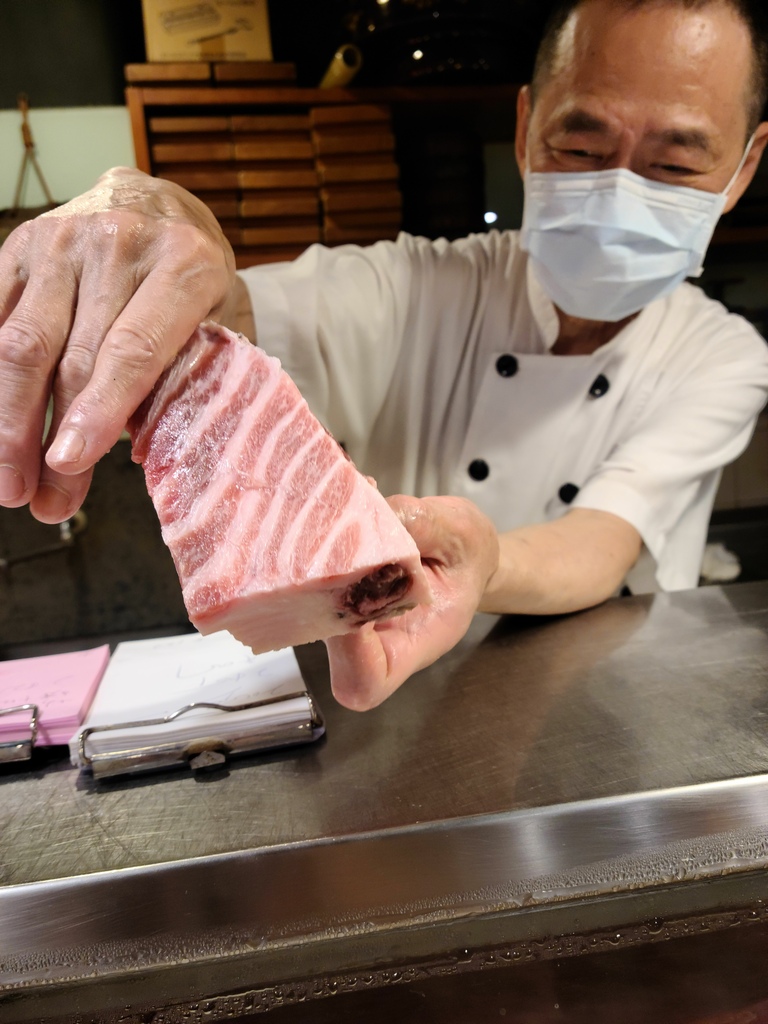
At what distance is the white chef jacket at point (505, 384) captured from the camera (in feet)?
4.60

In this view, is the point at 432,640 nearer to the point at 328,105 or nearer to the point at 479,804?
the point at 479,804

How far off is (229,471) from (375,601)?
0.18 metres

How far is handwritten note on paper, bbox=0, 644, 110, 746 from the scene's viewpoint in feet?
2.53

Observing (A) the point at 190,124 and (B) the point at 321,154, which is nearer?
(A) the point at 190,124

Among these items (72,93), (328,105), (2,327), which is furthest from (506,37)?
(2,327)

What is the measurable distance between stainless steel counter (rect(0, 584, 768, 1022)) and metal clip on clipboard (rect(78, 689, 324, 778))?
0.02 meters

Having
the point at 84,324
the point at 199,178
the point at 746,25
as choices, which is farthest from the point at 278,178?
the point at 84,324

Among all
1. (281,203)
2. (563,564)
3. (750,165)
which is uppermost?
(750,165)

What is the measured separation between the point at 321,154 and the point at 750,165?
0.94 meters

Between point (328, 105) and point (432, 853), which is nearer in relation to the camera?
point (432, 853)

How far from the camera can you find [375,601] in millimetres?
521

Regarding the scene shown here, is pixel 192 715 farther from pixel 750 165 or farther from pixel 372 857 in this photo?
pixel 750 165

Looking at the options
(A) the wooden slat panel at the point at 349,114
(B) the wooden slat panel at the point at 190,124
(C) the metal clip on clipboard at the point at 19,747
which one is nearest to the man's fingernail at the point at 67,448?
(C) the metal clip on clipboard at the point at 19,747

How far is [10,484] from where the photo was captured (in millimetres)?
617
